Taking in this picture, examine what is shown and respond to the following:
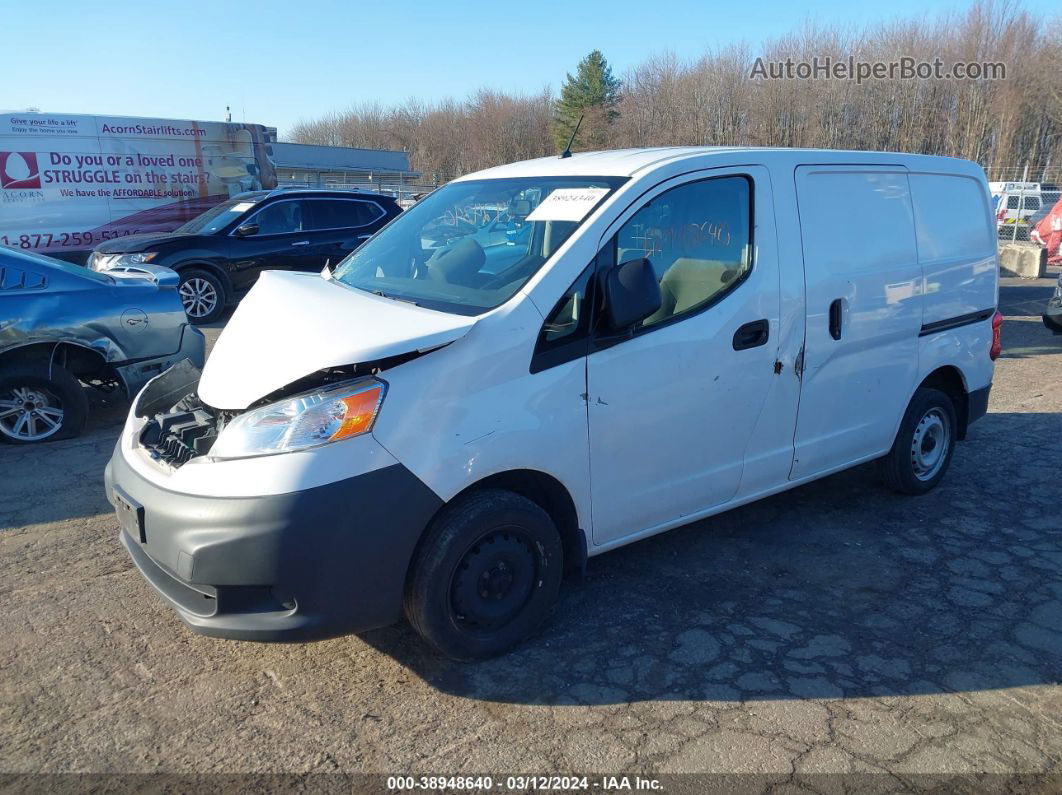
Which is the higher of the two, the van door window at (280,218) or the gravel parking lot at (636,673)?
the van door window at (280,218)

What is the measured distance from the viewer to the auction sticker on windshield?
344cm

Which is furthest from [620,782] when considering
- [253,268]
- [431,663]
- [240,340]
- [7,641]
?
[253,268]

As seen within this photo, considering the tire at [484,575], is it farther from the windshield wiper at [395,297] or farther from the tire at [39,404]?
the tire at [39,404]

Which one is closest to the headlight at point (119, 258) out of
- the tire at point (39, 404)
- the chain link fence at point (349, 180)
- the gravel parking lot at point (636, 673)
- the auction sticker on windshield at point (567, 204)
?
the tire at point (39, 404)

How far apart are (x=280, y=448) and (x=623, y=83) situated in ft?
146

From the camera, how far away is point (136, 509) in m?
3.03

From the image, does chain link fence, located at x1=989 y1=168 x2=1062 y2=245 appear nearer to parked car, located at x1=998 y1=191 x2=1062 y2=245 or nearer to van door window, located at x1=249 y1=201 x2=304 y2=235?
parked car, located at x1=998 y1=191 x2=1062 y2=245

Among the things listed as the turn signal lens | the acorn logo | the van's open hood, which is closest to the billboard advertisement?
the acorn logo

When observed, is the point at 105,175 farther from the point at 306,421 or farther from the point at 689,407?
the point at 689,407

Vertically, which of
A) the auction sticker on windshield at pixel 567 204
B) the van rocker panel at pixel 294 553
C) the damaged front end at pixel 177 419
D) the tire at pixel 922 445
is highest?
the auction sticker on windshield at pixel 567 204

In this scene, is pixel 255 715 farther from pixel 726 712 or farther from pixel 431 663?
pixel 726 712

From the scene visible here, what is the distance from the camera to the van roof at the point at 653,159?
370 cm

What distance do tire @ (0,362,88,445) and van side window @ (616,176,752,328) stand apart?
4630 millimetres

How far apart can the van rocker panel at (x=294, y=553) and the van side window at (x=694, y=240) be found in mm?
1389
